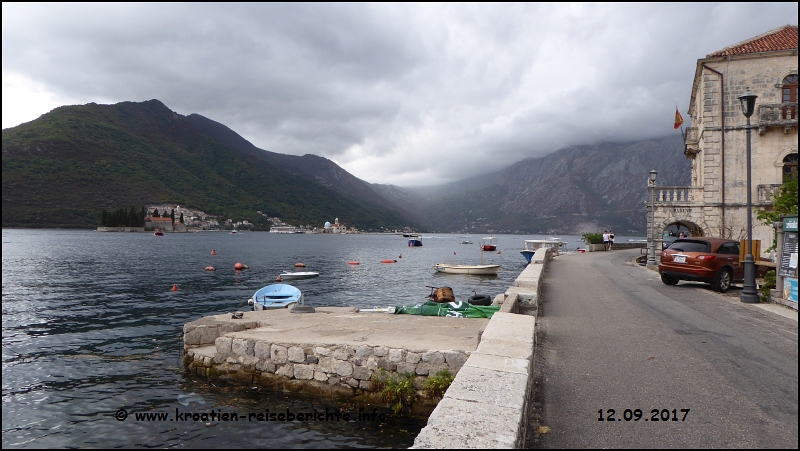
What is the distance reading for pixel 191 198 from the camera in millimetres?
189625

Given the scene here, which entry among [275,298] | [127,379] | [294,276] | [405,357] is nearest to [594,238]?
[294,276]

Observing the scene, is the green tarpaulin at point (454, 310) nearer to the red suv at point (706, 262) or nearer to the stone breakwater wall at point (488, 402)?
the red suv at point (706, 262)

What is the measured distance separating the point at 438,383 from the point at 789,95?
1145 inches

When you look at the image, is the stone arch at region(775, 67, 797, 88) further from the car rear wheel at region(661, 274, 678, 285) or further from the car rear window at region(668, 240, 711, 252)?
the car rear wheel at region(661, 274, 678, 285)

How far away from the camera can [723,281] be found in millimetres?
14273

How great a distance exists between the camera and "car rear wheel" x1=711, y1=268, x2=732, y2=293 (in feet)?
46.3

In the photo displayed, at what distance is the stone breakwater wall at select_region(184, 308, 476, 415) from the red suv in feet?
34.6

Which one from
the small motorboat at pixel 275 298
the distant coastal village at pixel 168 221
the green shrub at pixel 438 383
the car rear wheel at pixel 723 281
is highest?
the distant coastal village at pixel 168 221

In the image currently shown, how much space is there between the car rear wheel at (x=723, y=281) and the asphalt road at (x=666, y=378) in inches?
136

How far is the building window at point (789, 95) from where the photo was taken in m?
25.0

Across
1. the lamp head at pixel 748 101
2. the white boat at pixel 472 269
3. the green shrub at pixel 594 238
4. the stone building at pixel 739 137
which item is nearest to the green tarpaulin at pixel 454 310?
the lamp head at pixel 748 101

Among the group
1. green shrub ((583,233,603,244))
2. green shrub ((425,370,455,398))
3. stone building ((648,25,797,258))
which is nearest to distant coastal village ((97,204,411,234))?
green shrub ((583,233,603,244))

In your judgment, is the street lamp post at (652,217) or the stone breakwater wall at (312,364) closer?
the stone breakwater wall at (312,364)

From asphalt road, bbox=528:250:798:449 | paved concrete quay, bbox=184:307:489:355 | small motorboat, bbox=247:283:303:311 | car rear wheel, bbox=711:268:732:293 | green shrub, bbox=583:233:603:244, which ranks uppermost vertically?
green shrub, bbox=583:233:603:244
